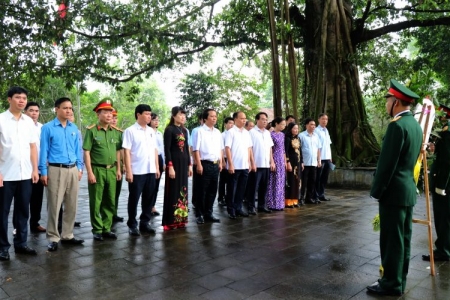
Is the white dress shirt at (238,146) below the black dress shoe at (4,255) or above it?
above

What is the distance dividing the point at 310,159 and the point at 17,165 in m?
4.96

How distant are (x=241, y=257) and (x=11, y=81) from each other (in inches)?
270

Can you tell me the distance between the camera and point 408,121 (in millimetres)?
2824

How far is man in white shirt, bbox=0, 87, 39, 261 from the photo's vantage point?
362 cm

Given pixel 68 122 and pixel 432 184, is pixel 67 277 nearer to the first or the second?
pixel 68 122

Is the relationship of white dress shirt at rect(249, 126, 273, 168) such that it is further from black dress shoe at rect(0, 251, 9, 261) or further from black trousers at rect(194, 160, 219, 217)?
black dress shoe at rect(0, 251, 9, 261)

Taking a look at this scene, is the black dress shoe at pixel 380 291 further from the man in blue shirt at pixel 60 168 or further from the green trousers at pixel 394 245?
the man in blue shirt at pixel 60 168

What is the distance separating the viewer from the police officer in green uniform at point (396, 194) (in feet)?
9.04

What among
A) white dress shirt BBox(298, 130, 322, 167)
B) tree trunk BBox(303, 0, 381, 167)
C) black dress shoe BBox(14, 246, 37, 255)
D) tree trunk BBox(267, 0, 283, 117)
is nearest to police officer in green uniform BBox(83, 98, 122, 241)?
black dress shoe BBox(14, 246, 37, 255)

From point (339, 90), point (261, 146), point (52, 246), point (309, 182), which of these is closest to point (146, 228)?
point (52, 246)

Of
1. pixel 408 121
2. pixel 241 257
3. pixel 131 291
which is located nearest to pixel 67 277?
pixel 131 291

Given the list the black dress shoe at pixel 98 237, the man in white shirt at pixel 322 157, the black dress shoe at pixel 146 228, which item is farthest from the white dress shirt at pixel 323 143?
the black dress shoe at pixel 98 237

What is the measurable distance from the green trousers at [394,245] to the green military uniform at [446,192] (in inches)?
40.3

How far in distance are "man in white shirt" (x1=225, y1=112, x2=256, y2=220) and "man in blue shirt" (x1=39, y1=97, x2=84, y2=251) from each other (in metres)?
2.30
